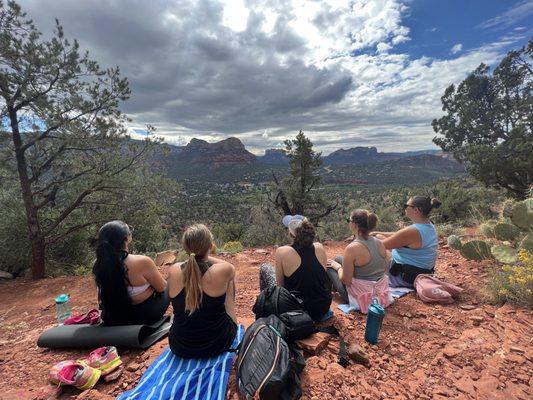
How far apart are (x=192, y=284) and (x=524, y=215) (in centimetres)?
461

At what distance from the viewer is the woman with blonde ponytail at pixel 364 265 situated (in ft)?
10.5

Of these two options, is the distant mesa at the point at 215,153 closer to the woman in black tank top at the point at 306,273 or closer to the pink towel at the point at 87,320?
the pink towel at the point at 87,320

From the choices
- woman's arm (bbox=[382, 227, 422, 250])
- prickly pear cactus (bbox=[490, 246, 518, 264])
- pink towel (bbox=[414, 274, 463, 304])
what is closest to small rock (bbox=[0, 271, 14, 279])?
woman's arm (bbox=[382, 227, 422, 250])

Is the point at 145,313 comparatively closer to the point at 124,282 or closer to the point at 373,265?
the point at 124,282

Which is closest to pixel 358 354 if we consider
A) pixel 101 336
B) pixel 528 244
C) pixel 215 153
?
pixel 101 336

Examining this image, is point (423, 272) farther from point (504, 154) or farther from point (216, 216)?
point (216, 216)

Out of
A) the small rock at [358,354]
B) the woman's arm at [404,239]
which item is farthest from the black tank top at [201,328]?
the woman's arm at [404,239]

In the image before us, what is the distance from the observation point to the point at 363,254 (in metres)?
3.19

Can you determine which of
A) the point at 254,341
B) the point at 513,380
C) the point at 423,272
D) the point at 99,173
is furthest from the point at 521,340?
the point at 99,173

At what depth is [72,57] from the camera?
217 inches

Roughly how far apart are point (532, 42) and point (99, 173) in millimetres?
17396

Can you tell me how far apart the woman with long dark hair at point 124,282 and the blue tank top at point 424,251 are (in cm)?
307

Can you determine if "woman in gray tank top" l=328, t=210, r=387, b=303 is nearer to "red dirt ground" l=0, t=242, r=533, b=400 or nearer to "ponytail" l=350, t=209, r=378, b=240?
"ponytail" l=350, t=209, r=378, b=240

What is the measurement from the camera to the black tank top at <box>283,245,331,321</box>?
284 cm
